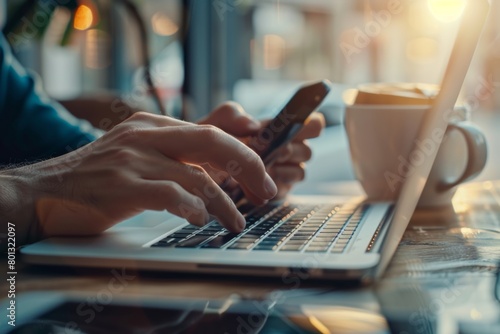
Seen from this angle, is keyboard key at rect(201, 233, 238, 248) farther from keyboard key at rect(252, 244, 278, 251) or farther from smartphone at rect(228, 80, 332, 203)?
smartphone at rect(228, 80, 332, 203)

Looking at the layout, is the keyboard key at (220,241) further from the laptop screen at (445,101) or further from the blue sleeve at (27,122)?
the blue sleeve at (27,122)

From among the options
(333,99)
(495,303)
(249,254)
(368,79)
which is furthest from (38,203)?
(368,79)

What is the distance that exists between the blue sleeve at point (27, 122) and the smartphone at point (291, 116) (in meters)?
0.49

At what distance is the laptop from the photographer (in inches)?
16.1

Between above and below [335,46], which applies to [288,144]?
above

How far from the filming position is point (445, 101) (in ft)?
1.72

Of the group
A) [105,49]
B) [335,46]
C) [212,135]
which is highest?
[212,135]

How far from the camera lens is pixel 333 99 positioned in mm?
2553

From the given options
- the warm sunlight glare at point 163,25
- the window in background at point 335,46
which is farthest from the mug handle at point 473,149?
the warm sunlight glare at point 163,25

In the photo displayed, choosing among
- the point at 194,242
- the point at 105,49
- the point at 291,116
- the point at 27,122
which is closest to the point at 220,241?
the point at 194,242

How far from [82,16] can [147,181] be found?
158 cm

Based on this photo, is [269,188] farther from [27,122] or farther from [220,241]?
[27,122]

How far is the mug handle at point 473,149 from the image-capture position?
0.71 meters

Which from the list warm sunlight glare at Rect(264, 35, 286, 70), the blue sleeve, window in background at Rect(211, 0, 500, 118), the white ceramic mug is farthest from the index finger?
warm sunlight glare at Rect(264, 35, 286, 70)
